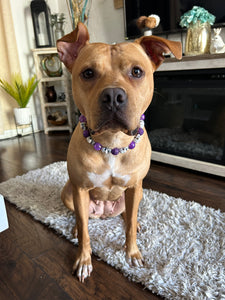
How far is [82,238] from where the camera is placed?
44.8 inches

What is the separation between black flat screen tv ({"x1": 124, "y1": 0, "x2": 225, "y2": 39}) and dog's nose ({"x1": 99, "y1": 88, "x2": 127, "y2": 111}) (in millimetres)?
1890

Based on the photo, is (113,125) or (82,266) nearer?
(113,125)

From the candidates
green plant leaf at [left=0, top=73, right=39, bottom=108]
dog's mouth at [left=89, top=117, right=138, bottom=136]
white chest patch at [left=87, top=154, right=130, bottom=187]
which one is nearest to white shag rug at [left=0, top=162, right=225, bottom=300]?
white chest patch at [left=87, top=154, right=130, bottom=187]

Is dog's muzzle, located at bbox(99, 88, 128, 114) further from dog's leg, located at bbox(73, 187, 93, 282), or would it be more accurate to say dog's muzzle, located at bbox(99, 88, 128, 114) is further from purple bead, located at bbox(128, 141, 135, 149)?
dog's leg, located at bbox(73, 187, 93, 282)

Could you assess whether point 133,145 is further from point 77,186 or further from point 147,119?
point 147,119

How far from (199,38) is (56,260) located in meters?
1.99

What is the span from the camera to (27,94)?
3.63 metres

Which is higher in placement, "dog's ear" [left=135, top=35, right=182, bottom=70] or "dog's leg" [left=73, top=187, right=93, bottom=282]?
"dog's ear" [left=135, top=35, right=182, bottom=70]

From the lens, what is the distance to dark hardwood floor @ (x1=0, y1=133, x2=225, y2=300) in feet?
3.29

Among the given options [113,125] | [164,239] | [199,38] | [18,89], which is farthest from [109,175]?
[18,89]

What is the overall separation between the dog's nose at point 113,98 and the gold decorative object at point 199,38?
1542 mm

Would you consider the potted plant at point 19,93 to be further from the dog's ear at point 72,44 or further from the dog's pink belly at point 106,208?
the dog's ear at point 72,44

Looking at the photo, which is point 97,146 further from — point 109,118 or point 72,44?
point 72,44

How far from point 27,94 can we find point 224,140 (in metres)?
2.90
